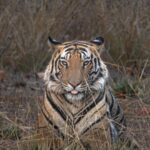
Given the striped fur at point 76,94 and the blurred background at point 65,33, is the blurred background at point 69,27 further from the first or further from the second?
the striped fur at point 76,94

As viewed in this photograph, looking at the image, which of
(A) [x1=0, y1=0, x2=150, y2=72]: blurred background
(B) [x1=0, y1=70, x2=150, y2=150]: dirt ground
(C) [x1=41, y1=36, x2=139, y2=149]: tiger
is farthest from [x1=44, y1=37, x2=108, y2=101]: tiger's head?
(A) [x1=0, y1=0, x2=150, y2=72]: blurred background

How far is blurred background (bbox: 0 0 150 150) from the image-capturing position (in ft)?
31.0

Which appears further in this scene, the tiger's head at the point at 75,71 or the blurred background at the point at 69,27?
the blurred background at the point at 69,27

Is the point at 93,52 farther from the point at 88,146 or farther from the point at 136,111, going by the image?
the point at 136,111

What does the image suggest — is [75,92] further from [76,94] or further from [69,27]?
[69,27]

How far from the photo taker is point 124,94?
8445 mm

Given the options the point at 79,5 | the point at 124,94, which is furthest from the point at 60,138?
the point at 79,5

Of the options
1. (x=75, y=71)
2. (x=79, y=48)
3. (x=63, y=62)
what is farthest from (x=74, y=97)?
(x=79, y=48)

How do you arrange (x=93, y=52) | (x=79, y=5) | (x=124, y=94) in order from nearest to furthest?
(x=93, y=52) → (x=124, y=94) → (x=79, y=5)

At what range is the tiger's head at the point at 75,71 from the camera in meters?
5.88

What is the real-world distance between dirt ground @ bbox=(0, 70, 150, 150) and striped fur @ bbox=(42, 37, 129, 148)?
0.21 meters

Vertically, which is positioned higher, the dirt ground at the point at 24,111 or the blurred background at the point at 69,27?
the blurred background at the point at 69,27

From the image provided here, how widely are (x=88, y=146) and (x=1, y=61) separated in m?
3.91

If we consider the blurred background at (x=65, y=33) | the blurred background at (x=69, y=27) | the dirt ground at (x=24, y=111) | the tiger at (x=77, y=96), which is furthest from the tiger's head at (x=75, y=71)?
the blurred background at (x=69, y=27)
